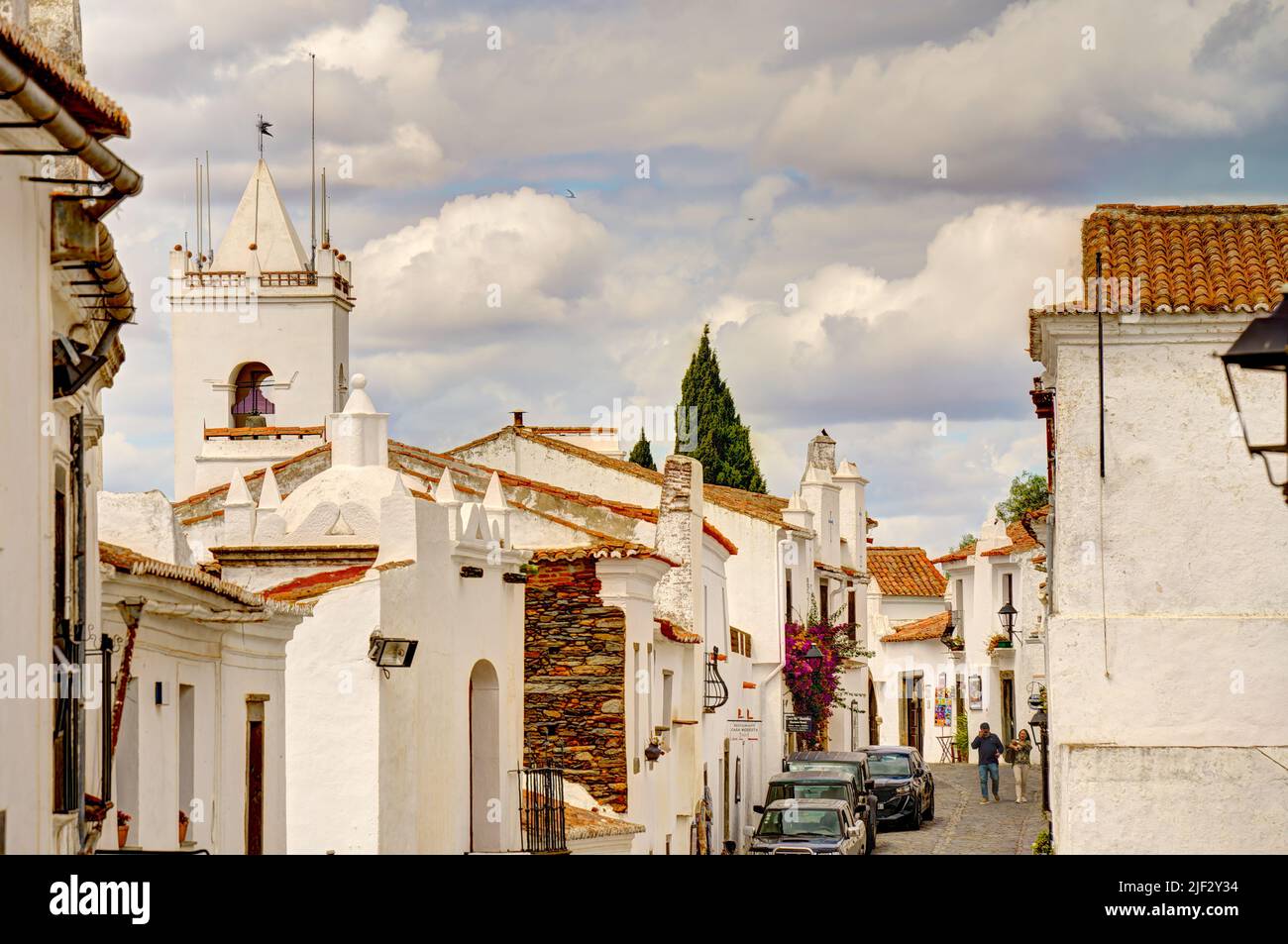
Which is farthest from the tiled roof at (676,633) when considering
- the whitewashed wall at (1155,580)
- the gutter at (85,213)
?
the gutter at (85,213)

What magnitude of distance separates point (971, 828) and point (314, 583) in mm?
19769

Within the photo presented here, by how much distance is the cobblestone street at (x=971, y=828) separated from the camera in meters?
33.9

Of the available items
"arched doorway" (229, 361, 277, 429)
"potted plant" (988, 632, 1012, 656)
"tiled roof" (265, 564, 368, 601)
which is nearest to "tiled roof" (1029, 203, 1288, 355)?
"tiled roof" (265, 564, 368, 601)

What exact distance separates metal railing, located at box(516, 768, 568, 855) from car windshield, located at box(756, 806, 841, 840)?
704cm

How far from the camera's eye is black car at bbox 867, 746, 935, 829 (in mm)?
38312

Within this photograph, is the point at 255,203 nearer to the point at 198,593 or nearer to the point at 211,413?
the point at 211,413

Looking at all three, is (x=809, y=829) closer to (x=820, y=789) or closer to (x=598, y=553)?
(x=820, y=789)

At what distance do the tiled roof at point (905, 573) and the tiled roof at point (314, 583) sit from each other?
49.1 metres

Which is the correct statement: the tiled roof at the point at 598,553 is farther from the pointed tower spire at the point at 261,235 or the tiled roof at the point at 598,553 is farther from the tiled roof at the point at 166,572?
→ the pointed tower spire at the point at 261,235

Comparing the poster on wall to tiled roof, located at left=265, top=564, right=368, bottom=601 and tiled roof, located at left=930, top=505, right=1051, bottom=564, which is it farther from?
tiled roof, located at left=265, top=564, right=368, bottom=601

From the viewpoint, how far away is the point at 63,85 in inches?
389

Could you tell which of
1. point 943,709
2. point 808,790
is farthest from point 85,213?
point 943,709

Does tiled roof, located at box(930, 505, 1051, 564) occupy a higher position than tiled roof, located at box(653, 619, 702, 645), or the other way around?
tiled roof, located at box(930, 505, 1051, 564)
